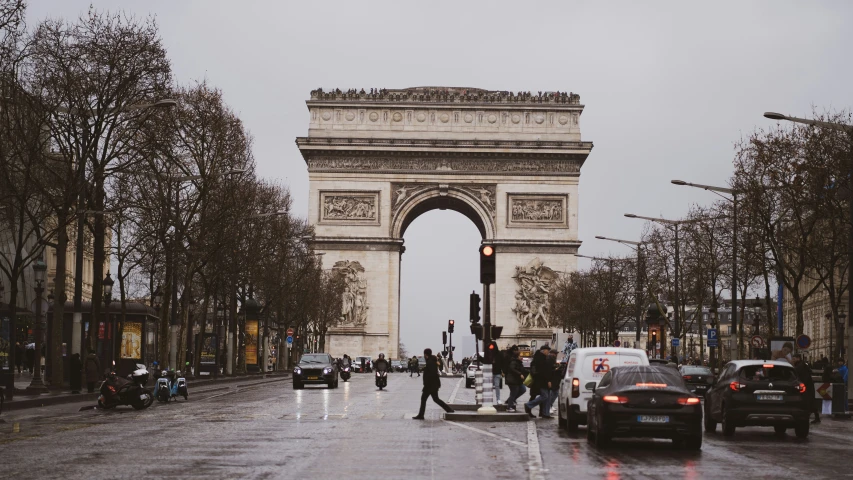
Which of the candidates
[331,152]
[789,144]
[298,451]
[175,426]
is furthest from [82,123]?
[331,152]

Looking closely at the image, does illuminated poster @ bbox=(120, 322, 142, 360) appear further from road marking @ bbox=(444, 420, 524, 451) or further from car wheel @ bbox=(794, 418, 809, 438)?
car wheel @ bbox=(794, 418, 809, 438)

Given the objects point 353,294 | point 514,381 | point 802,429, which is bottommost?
point 802,429

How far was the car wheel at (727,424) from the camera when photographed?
28.0 meters

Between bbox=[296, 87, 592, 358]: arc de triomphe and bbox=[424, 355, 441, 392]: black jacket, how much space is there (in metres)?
69.9

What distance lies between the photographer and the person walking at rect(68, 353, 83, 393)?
45.6m

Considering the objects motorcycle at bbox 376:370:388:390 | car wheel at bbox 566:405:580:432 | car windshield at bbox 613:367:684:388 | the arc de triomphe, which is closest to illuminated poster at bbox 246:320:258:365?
the arc de triomphe

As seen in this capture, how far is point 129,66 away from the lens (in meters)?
48.8

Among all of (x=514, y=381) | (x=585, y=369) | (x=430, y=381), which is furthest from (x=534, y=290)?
(x=585, y=369)

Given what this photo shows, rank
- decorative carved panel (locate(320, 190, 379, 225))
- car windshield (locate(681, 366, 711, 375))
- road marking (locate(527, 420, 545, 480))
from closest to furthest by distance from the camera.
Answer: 1. road marking (locate(527, 420, 545, 480))
2. car windshield (locate(681, 366, 711, 375))
3. decorative carved panel (locate(320, 190, 379, 225))

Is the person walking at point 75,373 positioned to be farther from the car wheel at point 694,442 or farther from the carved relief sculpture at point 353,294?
the carved relief sculpture at point 353,294

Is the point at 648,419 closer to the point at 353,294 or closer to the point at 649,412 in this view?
the point at 649,412

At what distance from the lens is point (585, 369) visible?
29125 millimetres

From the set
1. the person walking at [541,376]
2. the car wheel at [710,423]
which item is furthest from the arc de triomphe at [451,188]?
the car wheel at [710,423]

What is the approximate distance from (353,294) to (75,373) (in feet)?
186
